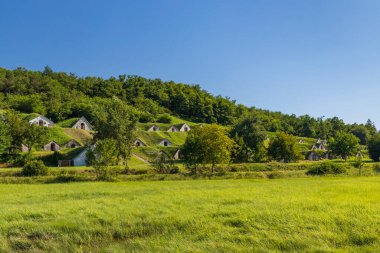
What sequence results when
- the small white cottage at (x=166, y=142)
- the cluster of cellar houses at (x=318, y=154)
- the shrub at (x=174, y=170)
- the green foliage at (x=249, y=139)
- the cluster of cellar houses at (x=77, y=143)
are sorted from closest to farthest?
1. the shrub at (x=174, y=170)
2. the cluster of cellar houses at (x=77, y=143)
3. the green foliage at (x=249, y=139)
4. the small white cottage at (x=166, y=142)
5. the cluster of cellar houses at (x=318, y=154)

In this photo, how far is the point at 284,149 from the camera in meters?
69.1

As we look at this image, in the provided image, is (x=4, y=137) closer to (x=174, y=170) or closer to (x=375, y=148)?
(x=174, y=170)

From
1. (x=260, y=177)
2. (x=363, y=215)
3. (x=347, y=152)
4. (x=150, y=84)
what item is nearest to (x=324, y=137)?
(x=347, y=152)

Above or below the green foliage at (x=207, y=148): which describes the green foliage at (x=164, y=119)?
above

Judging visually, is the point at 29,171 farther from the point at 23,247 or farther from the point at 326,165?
the point at 326,165

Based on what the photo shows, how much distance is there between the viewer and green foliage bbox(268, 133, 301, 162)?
69.2m

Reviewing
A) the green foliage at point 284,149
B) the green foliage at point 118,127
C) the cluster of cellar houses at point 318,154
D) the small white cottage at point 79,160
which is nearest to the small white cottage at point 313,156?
the cluster of cellar houses at point 318,154

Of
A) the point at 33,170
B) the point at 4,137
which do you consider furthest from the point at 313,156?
the point at 4,137

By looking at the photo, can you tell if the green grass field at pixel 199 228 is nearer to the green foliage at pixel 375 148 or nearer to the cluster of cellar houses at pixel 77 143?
the cluster of cellar houses at pixel 77 143

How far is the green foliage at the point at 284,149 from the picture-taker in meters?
69.2

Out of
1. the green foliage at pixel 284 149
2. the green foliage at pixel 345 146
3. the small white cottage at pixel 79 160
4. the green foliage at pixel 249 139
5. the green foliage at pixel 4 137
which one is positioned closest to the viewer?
the green foliage at pixel 4 137

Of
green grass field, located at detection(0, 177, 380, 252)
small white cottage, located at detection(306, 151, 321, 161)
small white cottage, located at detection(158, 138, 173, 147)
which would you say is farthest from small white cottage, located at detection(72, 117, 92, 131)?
green grass field, located at detection(0, 177, 380, 252)

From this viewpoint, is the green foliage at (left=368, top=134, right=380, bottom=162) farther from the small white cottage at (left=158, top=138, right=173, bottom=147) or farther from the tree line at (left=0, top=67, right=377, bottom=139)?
the small white cottage at (left=158, top=138, right=173, bottom=147)

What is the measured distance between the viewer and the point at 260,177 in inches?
1789
